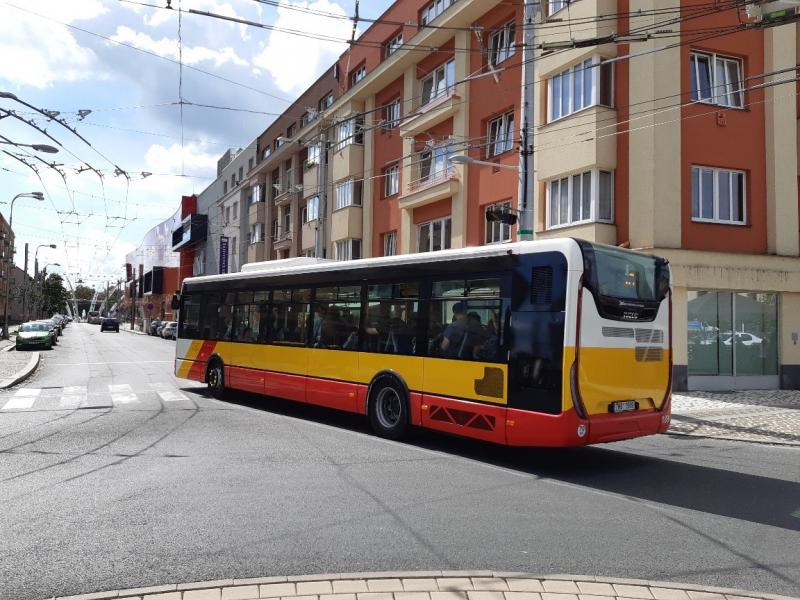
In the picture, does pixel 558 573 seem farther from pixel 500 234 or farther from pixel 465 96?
pixel 465 96

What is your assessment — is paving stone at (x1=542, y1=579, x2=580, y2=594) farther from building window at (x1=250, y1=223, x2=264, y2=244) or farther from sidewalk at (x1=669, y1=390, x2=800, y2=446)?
building window at (x1=250, y1=223, x2=264, y2=244)

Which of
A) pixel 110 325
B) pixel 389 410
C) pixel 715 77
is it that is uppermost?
pixel 715 77

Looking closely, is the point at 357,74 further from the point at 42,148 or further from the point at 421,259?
the point at 421,259

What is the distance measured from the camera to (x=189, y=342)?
50.7ft

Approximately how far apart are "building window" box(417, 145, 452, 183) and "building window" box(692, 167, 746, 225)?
8.28 metres

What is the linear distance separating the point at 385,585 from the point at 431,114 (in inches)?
850

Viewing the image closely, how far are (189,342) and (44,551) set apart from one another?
11194 mm

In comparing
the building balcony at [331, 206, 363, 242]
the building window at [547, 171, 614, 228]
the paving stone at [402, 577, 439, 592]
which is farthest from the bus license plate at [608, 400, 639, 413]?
the building balcony at [331, 206, 363, 242]

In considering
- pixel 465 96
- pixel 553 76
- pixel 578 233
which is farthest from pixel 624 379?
pixel 465 96

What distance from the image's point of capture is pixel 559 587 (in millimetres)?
4008

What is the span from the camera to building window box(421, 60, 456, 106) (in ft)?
77.7

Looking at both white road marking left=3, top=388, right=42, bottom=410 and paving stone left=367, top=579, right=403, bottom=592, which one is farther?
white road marking left=3, top=388, right=42, bottom=410

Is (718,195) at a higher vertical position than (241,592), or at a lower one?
higher

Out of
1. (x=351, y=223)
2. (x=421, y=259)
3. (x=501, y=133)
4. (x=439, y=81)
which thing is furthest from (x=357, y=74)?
(x=421, y=259)
